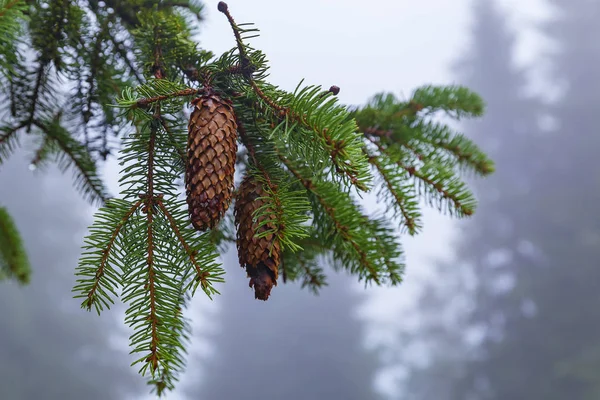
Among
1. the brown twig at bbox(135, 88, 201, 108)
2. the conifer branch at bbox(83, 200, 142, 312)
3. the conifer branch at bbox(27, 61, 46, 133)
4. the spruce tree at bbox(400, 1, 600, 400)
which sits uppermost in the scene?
the spruce tree at bbox(400, 1, 600, 400)

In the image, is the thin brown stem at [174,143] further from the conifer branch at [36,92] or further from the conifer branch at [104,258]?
the conifer branch at [36,92]

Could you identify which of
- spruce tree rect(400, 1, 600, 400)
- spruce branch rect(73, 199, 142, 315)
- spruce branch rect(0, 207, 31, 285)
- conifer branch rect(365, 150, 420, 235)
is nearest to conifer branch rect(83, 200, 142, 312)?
spruce branch rect(73, 199, 142, 315)

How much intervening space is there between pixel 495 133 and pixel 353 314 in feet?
6.87

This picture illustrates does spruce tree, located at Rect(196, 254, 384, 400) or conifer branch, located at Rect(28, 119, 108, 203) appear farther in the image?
spruce tree, located at Rect(196, 254, 384, 400)

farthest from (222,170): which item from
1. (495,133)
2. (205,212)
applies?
(495,133)

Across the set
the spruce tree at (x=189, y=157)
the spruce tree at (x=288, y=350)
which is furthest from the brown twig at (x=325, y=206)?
the spruce tree at (x=288, y=350)

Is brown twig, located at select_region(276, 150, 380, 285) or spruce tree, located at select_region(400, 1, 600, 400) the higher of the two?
spruce tree, located at select_region(400, 1, 600, 400)

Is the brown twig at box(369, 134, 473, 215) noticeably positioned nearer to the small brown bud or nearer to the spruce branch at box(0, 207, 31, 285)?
the small brown bud

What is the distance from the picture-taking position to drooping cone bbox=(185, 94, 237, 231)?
158 millimetres

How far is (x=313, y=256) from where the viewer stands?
351 millimetres

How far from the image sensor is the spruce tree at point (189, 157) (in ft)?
0.54

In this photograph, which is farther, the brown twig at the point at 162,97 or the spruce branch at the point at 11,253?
the spruce branch at the point at 11,253

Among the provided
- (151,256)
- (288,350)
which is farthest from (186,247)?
(288,350)

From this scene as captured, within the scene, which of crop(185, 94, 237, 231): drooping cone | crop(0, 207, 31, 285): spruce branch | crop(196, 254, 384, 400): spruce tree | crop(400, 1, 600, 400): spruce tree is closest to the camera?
crop(185, 94, 237, 231): drooping cone
